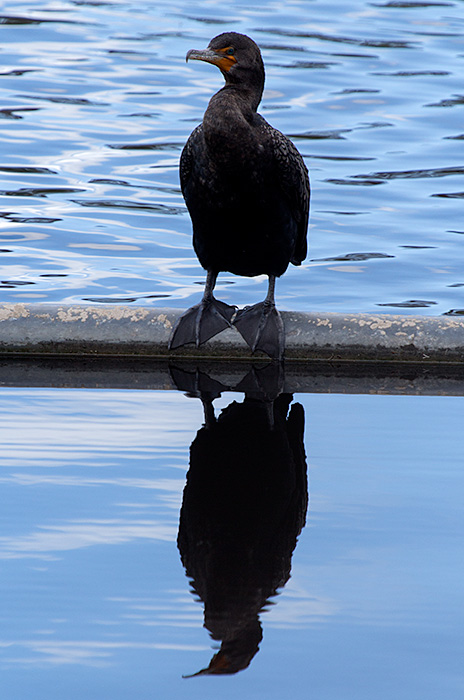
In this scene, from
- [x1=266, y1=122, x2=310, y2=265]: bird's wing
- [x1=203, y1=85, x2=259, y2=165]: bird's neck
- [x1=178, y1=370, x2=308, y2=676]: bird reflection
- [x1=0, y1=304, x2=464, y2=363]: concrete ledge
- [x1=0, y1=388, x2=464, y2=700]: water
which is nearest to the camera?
[x1=0, y1=388, x2=464, y2=700]: water

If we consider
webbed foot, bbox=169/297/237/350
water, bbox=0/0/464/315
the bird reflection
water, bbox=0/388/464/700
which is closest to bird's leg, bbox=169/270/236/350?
webbed foot, bbox=169/297/237/350

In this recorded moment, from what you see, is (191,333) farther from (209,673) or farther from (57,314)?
(209,673)

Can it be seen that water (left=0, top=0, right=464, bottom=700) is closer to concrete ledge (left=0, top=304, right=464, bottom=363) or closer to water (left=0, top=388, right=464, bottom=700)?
water (left=0, top=388, right=464, bottom=700)

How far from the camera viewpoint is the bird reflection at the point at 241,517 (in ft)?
8.02

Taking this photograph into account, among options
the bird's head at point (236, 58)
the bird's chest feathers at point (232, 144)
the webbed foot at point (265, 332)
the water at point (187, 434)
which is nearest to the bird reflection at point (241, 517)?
the water at point (187, 434)

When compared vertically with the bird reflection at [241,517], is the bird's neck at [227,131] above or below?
above

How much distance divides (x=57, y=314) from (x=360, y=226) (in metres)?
4.19

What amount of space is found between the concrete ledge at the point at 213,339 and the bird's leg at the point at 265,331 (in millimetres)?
45

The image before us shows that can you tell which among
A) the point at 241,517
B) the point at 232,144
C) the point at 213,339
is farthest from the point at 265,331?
the point at 241,517

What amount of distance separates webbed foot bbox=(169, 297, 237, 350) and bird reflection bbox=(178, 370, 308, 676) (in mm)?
691

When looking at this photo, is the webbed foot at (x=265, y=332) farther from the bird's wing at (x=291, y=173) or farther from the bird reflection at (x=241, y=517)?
the bird reflection at (x=241, y=517)

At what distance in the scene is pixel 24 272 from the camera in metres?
6.62

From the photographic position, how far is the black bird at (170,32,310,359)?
14.4 ft

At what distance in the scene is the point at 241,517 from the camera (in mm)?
2910
